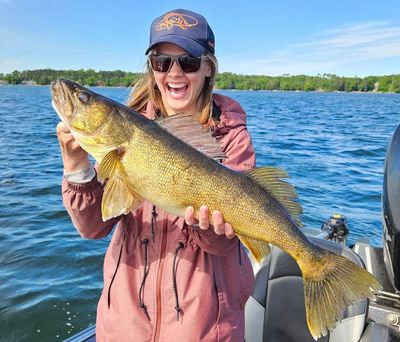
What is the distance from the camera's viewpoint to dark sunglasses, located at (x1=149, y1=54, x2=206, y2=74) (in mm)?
2941

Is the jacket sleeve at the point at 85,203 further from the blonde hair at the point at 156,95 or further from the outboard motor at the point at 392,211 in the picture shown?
the outboard motor at the point at 392,211

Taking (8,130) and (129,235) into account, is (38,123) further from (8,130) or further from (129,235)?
(129,235)

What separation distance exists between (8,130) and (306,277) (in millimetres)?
26723

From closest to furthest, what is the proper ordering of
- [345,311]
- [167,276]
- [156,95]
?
[167,276]
[156,95]
[345,311]

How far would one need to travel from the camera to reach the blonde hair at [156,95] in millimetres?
3111

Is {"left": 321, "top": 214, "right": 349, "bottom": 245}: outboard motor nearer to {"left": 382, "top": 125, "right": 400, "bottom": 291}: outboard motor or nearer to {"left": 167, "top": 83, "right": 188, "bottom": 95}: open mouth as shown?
{"left": 382, "top": 125, "right": 400, "bottom": 291}: outboard motor

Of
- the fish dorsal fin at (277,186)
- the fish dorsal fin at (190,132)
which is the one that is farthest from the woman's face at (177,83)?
the fish dorsal fin at (277,186)

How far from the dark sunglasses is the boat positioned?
187cm

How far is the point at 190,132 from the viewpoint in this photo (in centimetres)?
273

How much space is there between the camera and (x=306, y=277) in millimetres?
2777

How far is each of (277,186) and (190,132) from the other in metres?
0.63

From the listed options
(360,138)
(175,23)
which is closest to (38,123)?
(360,138)

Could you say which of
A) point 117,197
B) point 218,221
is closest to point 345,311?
point 218,221

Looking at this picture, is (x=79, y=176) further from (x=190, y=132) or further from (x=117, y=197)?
(x=190, y=132)
